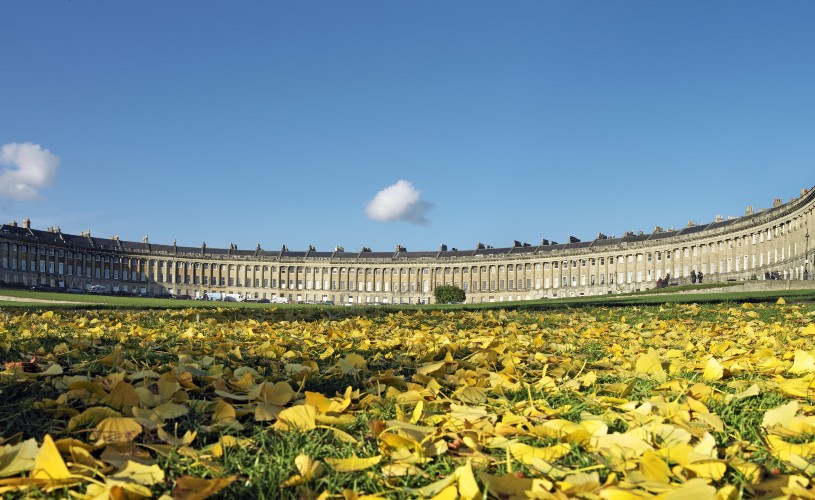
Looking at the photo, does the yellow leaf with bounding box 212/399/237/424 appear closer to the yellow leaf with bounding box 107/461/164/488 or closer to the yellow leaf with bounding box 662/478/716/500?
the yellow leaf with bounding box 107/461/164/488

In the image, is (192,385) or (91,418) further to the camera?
(192,385)

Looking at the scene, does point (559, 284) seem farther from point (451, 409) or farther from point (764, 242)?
point (451, 409)

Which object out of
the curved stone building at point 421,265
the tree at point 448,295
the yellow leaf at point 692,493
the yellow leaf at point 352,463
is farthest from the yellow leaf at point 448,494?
the tree at point 448,295

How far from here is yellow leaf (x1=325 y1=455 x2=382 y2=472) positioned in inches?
100

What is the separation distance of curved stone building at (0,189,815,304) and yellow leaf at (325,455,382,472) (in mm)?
91442

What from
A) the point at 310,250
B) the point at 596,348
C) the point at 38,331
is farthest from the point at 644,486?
the point at 310,250

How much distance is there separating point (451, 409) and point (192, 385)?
1592mm

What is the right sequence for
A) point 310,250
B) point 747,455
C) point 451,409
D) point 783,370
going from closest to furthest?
point 747,455, point 451,409, point 783,370, point 310,250

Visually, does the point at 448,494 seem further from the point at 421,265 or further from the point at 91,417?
the point at 421,265

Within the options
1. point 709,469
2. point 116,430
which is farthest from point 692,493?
point 116,430

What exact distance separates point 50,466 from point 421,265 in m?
139

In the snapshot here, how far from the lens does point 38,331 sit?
803 cm

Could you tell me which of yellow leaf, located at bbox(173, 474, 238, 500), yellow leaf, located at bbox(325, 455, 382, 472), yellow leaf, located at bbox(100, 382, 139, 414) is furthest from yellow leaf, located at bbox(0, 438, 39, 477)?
yellow leaf, located at bbox(325, 455, 382, 472)

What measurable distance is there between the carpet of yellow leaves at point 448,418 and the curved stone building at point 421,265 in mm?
88802
